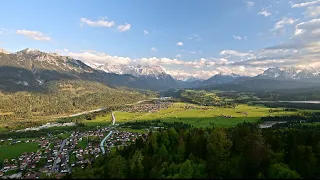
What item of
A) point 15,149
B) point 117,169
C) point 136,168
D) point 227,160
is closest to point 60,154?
point 15,149

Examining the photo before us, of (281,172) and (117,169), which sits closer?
(281,172)

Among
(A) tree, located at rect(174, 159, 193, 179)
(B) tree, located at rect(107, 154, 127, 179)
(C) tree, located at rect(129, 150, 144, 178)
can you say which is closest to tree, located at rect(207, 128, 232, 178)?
(A) tree, located at rect(174, 159, 193, 179)

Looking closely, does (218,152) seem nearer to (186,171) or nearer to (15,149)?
(186,171)

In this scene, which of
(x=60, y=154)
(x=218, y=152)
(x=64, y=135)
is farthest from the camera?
(x=64, y=135)

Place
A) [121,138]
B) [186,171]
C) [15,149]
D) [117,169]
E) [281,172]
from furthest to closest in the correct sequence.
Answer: [121,138] < [15,149] < [117,169] < [186,171] < [281,172]

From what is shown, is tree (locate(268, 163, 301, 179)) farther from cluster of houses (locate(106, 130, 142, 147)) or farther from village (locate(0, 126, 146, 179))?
cluster of houses (locate(106, 130, 142, 147))

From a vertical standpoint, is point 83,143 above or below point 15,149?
above

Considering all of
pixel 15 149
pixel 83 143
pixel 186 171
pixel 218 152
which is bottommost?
pixel 15 149
